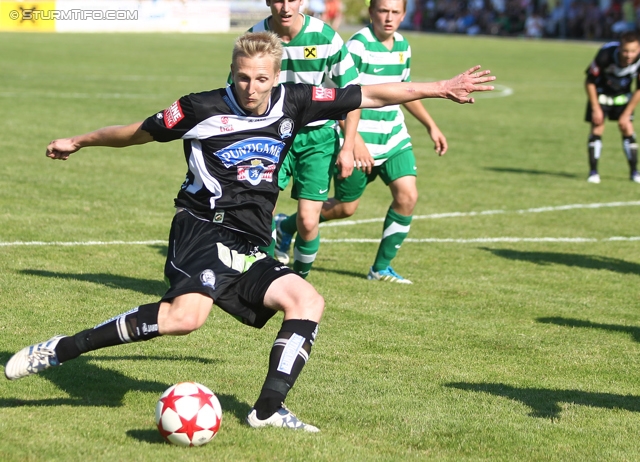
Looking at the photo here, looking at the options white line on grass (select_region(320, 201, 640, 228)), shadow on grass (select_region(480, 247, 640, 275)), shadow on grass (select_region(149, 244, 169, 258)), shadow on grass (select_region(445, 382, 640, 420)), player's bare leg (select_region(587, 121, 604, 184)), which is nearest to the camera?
shadow on grass (select_region(445, 382, 640, 420))

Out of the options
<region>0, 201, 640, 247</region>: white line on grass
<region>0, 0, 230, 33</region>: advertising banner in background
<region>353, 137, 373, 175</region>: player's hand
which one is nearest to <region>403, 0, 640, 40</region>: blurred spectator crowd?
<region>0, 0, 230, 33</region>: advertising banner in background

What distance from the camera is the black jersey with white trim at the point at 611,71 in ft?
45.2

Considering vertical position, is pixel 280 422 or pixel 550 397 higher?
pixel 280 422

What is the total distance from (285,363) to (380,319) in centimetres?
238

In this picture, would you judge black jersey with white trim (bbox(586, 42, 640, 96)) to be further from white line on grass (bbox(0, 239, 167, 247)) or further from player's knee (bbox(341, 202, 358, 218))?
white line on grass (bbox(0, 239, 167, 247))

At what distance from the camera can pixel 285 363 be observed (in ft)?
15.3

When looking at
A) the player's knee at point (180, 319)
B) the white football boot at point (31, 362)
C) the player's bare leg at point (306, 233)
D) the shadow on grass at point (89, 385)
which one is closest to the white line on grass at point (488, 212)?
the player's bare leg at point (306, 233)

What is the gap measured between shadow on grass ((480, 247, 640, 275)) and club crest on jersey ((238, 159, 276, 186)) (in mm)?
4664

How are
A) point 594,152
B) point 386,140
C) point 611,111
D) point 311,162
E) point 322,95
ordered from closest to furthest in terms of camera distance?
point 322,95, point 311,162, point 386,140, point 594,152, point 611,111

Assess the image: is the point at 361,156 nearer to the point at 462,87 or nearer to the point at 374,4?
the point at 374,4

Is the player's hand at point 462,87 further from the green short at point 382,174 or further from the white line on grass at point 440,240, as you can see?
the white line on grass at point 440,240

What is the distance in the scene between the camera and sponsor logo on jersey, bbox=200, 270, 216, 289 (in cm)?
479

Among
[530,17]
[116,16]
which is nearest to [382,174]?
[116,16]

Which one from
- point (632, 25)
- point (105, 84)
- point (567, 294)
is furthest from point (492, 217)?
point (632, 25)
